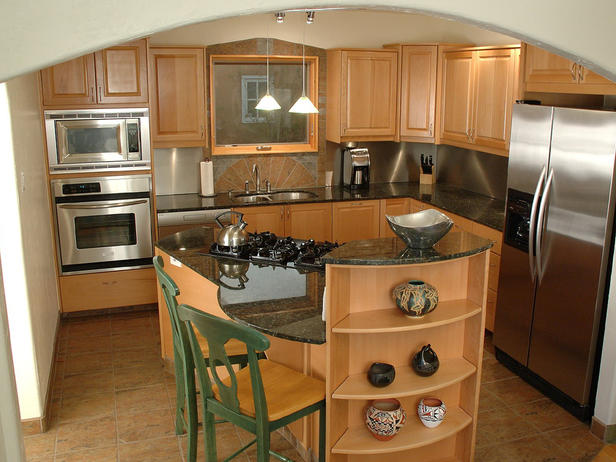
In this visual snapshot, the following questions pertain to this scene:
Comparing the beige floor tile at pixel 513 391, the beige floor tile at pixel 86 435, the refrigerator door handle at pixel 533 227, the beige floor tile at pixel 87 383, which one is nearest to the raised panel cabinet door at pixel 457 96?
the refrigerator door handle at pixel 533 227

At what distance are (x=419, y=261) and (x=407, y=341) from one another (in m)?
0.50

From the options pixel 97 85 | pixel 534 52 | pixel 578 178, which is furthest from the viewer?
pixel 97 85

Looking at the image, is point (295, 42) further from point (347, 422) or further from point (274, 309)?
point (347, 422)

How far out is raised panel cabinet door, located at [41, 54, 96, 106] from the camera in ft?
16.6

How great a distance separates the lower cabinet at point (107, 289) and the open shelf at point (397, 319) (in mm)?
3111

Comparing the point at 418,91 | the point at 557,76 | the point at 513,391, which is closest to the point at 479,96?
the point at 418,91

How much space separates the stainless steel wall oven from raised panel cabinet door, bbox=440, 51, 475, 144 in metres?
2.77

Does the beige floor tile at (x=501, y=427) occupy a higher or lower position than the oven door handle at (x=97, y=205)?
lower

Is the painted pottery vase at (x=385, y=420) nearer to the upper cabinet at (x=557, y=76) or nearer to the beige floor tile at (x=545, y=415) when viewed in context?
the beige floor tile at (x=545, y=415)

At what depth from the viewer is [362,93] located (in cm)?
607

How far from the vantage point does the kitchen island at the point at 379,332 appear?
9.32ft

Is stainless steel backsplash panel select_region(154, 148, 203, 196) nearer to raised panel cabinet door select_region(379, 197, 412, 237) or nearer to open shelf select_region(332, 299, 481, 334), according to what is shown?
raised panel cabinet door select_region(379, 197, 412, 237)

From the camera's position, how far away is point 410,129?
6.24 meters

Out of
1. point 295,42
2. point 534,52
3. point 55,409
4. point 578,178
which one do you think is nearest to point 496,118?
point 534,52
